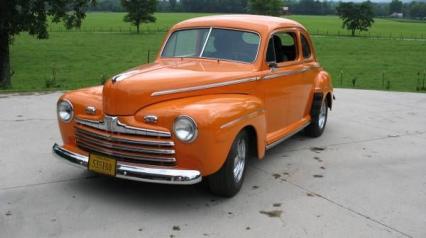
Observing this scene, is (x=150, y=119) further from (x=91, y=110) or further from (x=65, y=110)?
(x=65, y=110)

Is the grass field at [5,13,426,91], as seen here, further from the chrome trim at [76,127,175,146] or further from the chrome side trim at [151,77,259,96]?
the chrome trim at [76,127,175,146]

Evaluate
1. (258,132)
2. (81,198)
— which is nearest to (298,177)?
(258,132)

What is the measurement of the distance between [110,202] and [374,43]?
51.8 metres

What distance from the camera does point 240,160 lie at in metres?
5.35

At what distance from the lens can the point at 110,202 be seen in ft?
16.4

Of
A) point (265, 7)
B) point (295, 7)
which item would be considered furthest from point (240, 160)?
point (295, 7)

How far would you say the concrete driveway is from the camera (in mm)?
4473

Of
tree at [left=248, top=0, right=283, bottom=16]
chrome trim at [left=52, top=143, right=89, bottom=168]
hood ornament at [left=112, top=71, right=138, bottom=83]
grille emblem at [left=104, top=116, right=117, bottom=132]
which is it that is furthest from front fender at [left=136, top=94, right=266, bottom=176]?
tree at [left=248, top=0, right=283, bottom=16]

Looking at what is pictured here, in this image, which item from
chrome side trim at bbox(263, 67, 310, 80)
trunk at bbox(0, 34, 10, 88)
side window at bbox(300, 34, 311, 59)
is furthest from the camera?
trunk at bbox(0, 34, 10, 88)

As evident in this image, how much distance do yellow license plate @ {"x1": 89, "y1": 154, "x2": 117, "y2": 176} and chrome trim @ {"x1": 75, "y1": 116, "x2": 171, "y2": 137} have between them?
27 cm

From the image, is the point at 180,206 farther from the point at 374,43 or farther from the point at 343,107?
the point at 374,43

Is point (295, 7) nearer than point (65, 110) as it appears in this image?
No

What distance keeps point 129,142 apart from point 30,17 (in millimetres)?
15071

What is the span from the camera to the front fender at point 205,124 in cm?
461
